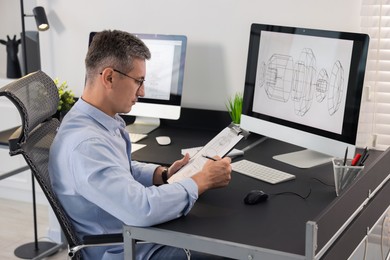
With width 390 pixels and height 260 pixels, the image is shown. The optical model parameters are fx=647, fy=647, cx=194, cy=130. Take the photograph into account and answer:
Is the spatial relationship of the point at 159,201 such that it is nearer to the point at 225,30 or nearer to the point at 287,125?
the point at 287,125

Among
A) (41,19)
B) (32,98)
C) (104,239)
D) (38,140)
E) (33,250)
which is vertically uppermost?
(41,19)

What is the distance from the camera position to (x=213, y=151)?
218cm

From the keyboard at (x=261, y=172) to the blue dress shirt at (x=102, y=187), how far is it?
42 centimetres

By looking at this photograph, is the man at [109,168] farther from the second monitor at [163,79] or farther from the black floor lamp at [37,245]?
the black floor lamp at [37,245]

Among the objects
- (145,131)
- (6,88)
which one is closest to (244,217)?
(6,88)

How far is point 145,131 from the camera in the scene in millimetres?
2893

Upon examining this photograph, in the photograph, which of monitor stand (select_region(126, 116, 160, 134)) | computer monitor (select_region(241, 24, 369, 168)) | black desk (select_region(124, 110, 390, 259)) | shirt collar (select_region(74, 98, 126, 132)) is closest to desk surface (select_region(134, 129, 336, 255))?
black desk (select_region(124, 110, 390, 259))

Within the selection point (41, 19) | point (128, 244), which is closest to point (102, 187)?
point (128, 244)

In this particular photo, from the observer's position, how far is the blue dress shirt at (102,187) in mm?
1755

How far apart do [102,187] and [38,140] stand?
0.36 meters

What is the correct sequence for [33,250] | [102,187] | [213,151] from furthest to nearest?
[33,250] → [213,151] → [102,187]

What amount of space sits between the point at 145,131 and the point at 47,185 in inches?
40.1

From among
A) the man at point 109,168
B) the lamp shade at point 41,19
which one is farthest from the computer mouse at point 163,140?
the lamp shade at point 41,19

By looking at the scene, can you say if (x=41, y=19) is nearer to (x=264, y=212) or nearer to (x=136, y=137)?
(x=136, y=137)
